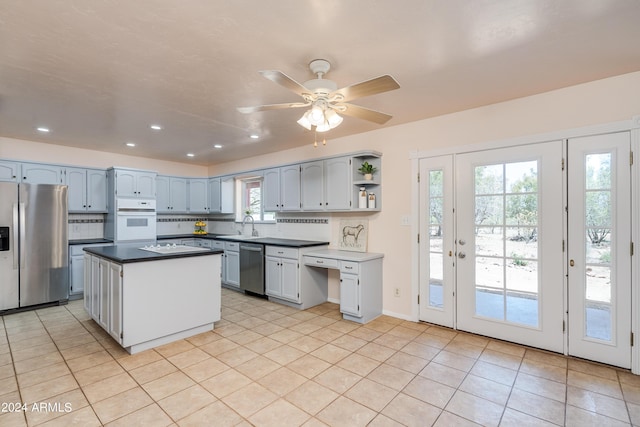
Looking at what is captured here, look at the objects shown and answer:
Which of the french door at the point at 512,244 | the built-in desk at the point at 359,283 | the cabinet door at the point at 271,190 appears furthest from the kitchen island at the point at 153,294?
the french door at the point at 512,244

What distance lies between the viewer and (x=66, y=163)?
4.95 meters

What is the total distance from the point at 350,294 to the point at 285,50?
269cm

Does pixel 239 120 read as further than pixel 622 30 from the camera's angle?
Yes

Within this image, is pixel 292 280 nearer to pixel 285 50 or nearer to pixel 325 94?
pixel 325 94

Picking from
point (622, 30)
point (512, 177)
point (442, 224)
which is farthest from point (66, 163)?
point (622, 30)

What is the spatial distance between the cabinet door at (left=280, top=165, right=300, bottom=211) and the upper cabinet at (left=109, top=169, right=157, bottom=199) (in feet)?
7.96

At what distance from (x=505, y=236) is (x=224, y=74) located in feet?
9.96

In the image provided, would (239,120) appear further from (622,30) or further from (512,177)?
(622,30)

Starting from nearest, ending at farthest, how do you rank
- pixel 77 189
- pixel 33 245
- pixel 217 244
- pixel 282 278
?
pixel 33 245, pixel 282 278, pixel 77 189, pixel 217 244

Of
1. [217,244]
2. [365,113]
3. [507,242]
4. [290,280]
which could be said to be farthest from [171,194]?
[507,242]

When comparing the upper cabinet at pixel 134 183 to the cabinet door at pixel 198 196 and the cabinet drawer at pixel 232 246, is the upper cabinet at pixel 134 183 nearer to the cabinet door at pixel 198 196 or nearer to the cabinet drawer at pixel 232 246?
the cabinet door at pixel 198 196

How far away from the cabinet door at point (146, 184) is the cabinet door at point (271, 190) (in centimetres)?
204

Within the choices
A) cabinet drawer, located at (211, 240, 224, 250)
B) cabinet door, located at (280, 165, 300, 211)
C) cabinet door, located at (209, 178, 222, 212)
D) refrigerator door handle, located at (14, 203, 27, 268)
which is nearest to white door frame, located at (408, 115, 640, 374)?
cabinet door, located at (280, 165, 300, 211)

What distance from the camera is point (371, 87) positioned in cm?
184
